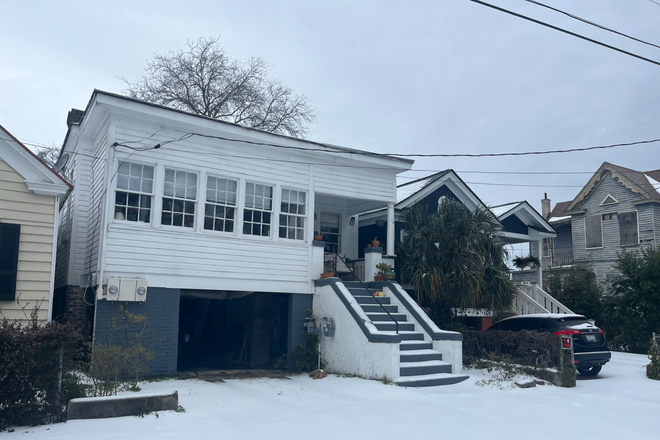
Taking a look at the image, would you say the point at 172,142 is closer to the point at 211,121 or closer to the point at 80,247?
the point at 211,121

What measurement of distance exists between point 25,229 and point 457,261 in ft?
34.0

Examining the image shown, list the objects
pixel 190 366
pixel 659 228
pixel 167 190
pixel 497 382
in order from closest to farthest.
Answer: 1. pixel 497 382
2. pixel 167 190
3. pixel 190 366
4. pixel 659 228

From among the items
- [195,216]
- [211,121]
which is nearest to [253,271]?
[195,216]

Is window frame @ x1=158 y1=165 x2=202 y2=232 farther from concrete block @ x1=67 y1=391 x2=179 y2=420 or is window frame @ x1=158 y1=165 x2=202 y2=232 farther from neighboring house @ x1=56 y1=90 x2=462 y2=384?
concrete block @ x1=67 y1=391 x2=179 y2=420

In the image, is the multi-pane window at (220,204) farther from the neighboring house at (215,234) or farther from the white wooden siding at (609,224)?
the white wooden siding at (609,224)

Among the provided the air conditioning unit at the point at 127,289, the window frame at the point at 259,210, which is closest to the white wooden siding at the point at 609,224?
the window frame at the point at 259,210

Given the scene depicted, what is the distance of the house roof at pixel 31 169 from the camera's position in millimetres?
10125

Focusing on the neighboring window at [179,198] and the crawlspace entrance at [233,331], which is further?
the crawlspace entrance at [233,331]

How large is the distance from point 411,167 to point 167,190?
7210 millimetres

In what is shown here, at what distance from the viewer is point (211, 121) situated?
41.9 feet

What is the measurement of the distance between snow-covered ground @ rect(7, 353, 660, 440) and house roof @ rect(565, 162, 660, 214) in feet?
58.6

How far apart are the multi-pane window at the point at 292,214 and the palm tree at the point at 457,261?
3264 millimetres

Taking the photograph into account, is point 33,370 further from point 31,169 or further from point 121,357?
point 31,169

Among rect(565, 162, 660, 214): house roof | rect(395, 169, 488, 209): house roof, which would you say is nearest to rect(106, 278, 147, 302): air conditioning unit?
rect(395, 169, 488, 209): house roof
